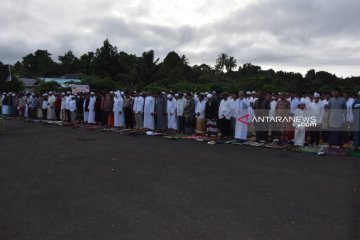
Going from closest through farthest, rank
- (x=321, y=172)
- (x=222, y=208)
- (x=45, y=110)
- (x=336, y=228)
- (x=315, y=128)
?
(x=336, y=228) → (x=222, y=208) → (x=321, y=172) → (x=315, y=128) → (x=45, y=110)

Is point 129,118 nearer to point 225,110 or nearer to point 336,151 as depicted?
point 225,110

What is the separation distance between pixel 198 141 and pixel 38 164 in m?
5.59

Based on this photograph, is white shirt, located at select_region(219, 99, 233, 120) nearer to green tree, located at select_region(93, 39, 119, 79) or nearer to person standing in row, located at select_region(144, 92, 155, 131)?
person standing in row, located at select_region(144, 92, 155, 131)

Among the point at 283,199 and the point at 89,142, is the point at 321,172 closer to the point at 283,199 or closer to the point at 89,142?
the point at 283,199

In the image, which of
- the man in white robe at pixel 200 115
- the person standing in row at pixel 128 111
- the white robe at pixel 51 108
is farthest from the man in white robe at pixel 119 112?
the white robe at pixel 51 108

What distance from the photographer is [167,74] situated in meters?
44.3

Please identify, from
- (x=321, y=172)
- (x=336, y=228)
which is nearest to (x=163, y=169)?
(x=321, y=172)

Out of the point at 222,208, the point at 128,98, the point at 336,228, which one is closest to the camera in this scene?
the point at 336,228

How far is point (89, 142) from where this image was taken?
1226 cm

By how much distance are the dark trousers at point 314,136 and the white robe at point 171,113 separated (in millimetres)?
5468

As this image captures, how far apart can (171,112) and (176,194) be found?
29.6ft

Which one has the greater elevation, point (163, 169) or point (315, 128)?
point (315, 128)

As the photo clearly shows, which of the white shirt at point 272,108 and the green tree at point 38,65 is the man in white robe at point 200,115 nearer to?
the white shirt at point 272,108

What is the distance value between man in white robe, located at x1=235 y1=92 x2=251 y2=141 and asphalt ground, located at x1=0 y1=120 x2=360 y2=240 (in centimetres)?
190
